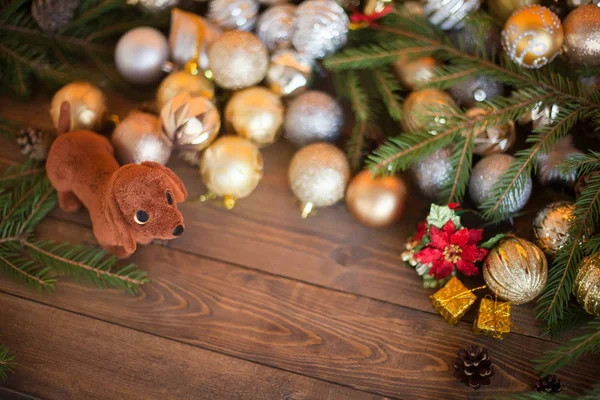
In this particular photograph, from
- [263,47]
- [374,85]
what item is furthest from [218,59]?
[374,85]

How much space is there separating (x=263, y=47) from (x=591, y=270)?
66 cm

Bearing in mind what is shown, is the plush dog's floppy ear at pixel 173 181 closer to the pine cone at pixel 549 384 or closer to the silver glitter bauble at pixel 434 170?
the silver glitter bauble at pixel 434 170

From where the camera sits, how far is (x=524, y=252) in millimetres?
847

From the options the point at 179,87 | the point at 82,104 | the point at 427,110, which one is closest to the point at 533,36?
the point at 427,110

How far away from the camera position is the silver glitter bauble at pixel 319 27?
3.21 feet

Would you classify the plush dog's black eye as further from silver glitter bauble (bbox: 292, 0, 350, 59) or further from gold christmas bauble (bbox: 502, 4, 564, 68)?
gold christmas bauble (bbox: 502, 4, 564, 68)

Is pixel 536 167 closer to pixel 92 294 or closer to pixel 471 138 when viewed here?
pixel 471 138

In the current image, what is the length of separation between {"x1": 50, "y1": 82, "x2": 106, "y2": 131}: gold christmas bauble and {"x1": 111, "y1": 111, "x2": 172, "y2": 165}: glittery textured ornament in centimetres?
7

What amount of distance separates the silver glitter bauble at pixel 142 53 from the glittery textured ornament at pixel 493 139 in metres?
0.58

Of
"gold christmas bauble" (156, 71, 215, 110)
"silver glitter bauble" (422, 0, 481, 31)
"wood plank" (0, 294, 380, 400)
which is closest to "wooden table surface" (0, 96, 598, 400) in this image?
"wood plank" (0, 294, 380, 400)

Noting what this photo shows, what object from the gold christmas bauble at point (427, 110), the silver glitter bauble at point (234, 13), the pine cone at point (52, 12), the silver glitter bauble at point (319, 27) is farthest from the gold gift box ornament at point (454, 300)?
the pine cone at point (52, 12)

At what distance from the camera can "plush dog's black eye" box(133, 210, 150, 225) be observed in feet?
2.54

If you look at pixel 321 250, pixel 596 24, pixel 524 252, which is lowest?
pixel 321 250

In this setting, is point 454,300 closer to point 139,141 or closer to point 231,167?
point 231,167
